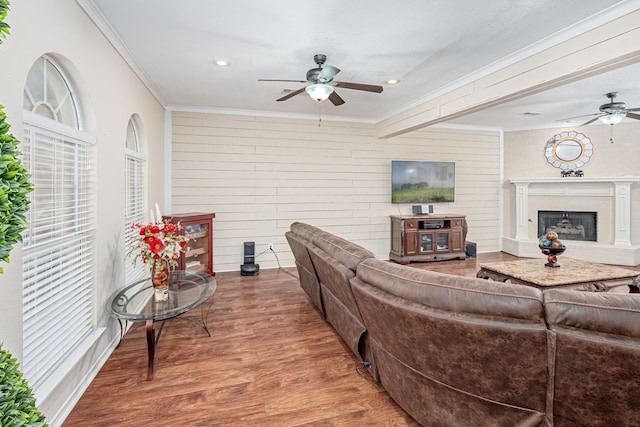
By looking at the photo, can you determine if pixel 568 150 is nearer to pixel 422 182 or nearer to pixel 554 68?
pixel 422 182

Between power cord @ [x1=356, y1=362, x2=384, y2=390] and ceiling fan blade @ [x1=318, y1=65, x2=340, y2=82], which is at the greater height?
ceiling fan blade @ [x1=318, y1=65, x2=340, y2=82]

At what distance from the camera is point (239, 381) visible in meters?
2.26

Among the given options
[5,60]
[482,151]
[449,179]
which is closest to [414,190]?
[449,179]

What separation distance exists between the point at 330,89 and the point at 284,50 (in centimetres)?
59

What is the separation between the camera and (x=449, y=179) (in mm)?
6402

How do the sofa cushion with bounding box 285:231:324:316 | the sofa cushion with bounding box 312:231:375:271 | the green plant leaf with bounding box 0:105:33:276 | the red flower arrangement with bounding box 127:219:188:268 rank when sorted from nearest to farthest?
1. the green plant leaf with bounding box 0:105:33:276
2. the sofa cushion with bounding box 312:231:375:271
3. the red flower arrangement with bounding box 127:219:188:268
4. the sofa cushion with bounding box 285:231:324:316

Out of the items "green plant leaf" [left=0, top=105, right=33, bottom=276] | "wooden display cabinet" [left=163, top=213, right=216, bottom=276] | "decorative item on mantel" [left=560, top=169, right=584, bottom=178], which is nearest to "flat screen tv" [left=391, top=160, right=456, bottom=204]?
"decorative item on mantel" [left=560, top=169, right=584, bottom=178]

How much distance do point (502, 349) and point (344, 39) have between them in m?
2.76

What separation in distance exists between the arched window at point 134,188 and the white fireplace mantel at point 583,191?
6820 mm

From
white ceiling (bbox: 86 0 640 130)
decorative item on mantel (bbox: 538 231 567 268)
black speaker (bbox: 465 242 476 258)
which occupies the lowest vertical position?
black speaker (bbox: 465 242 476 258)

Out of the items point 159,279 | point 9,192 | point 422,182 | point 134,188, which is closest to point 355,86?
point 159,279

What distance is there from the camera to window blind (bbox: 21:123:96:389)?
171 cm

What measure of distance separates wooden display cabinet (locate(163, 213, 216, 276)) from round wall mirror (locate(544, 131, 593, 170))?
6.72m

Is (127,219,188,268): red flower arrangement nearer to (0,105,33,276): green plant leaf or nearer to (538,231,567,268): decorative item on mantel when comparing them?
(0,105,33,276): green plant leaf
